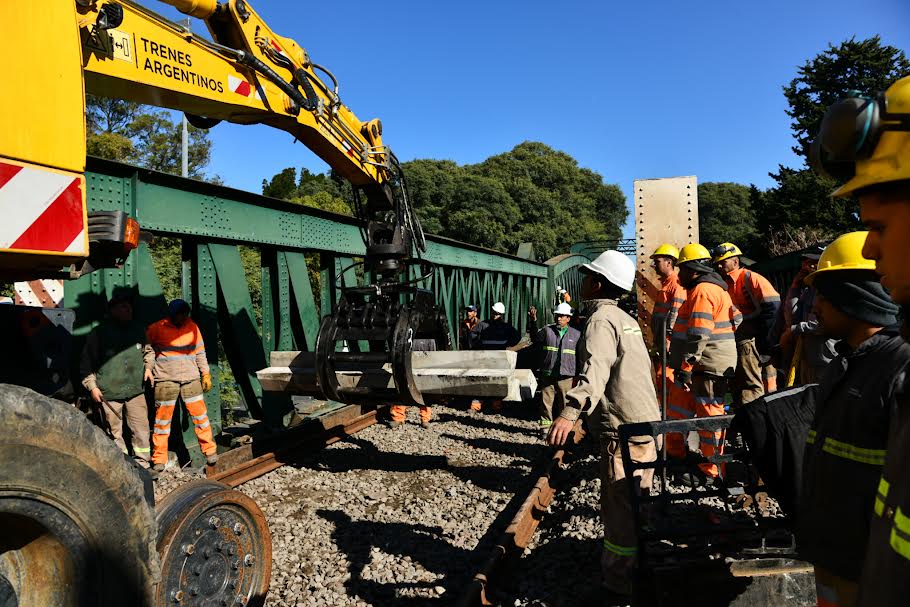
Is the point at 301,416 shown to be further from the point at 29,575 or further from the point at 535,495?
the point at 29,575

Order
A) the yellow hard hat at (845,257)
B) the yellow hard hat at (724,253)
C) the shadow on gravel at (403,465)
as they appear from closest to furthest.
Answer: the yellow hard hat at (845,257)
the shadow on gravel at (403,465)
the yellow hard hat at (724,253)

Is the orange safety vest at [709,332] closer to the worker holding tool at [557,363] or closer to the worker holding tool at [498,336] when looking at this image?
the worker holding tool at [557,363]

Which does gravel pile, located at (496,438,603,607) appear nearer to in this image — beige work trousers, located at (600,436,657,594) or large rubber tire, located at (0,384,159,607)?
beige work trousers, located at (600,436,657,594)

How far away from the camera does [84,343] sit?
19.4ft

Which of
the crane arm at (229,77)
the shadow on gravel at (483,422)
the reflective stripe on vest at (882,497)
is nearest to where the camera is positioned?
the reflective stripe on vest at (882,497)

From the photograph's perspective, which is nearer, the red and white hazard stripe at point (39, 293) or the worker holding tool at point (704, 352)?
the worker holding tool at point (704, 352)

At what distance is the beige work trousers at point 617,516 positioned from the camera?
359 cm

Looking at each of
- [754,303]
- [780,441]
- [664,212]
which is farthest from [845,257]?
[664,212]

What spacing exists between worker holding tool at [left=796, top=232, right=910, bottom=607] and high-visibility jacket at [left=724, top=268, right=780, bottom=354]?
4909 mm


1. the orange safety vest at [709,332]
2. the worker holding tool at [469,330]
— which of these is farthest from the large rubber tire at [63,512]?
the worker holding tool at [469,330]

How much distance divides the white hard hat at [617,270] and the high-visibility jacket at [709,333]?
2107mm

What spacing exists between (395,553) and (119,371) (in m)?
3.63

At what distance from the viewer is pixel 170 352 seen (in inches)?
252

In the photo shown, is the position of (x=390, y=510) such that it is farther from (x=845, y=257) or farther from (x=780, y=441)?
(x=845, y=257)
